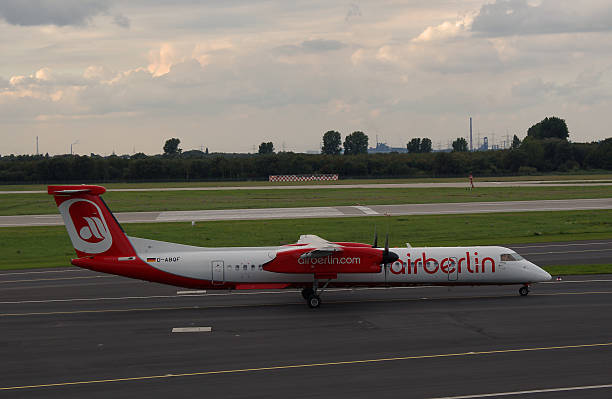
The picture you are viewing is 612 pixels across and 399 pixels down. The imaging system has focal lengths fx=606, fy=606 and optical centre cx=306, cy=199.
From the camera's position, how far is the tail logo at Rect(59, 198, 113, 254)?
1064 inches

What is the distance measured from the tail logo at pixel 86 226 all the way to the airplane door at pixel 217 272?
4.79 meters

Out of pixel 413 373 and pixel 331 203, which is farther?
pixel 331 203

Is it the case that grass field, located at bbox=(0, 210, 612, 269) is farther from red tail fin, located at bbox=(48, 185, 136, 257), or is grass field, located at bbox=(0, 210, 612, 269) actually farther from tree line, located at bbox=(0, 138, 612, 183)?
tree line, located at bbox=(0, 138, 612, 183)

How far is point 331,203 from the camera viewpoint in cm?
8012

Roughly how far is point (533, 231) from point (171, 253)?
3711 cm

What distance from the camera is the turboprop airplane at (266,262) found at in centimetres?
2727

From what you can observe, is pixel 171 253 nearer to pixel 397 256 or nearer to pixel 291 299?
pixel 291 299

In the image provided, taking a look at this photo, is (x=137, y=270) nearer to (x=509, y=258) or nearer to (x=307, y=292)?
(x=307, y=292)

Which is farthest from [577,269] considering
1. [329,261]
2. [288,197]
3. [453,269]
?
[288,197]

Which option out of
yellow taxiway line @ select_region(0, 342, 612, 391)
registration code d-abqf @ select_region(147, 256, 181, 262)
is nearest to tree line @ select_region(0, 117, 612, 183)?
registration code d-abqf @ select_region(147, 256, 181, 262)

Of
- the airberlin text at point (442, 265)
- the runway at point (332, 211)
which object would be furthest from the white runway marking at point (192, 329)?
the runway at point (332, 211)

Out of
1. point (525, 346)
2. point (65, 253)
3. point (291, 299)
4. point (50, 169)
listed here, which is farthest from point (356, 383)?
point (50, 169)

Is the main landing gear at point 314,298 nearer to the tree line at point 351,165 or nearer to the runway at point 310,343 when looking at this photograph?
the runway at point 310,343

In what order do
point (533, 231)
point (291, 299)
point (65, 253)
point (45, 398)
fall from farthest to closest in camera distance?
point (533, 231), point (65, 253), point (291, 299), point (45, 398)
